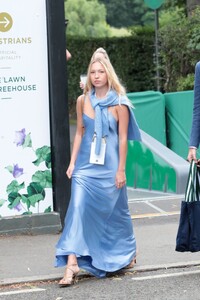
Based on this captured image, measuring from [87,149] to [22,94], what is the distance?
175 cm

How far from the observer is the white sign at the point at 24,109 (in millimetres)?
7898

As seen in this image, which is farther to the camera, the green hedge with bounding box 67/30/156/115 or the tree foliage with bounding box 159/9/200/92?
the green hedge with bounding box 67/30/156/115

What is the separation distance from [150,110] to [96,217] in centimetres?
684

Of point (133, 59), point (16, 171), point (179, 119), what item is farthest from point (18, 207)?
point (133, 59)

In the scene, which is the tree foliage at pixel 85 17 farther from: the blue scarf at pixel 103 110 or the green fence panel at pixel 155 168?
the blue scarf at pixel 103 110

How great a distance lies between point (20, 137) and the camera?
8.03 m

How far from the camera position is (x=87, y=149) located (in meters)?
6.48

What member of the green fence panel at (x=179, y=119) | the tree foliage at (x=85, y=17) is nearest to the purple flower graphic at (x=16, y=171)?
the green fence panel at (x=179, y=119)

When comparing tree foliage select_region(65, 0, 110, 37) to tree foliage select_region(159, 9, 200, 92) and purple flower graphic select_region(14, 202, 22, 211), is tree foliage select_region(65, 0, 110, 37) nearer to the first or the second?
tree foliage select_region(159, 9, 200, 92)

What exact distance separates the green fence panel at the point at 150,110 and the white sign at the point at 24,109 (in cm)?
513

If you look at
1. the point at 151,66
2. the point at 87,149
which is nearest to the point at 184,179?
the point at 87,149

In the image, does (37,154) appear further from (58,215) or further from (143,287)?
(143,287)

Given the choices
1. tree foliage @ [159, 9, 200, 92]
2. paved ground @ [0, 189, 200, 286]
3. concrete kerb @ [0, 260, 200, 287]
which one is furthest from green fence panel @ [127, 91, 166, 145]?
concrete kerb @ [0, 260, 200, 287]

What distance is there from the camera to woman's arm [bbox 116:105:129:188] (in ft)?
21.2
